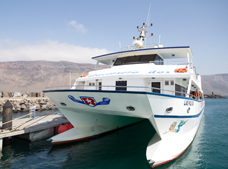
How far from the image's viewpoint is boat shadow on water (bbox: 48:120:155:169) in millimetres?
6859

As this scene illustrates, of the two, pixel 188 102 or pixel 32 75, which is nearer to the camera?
pixel 188 102

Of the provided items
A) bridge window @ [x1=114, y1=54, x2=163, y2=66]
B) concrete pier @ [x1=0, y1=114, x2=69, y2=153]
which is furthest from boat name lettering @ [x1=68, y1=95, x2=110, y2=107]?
bridge window @ [x1=114, y1=54, x2=163, y2=66]

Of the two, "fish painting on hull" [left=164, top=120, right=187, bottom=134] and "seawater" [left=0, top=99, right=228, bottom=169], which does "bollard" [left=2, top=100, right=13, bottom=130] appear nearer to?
"seawater" [left=0, top=99, right=228, bottom=169]

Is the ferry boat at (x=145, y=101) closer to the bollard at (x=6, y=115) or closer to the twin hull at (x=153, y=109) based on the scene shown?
the twin hull at (x=153, y=109)

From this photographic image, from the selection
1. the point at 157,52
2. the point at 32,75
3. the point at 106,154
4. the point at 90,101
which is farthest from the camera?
the point at 32,75

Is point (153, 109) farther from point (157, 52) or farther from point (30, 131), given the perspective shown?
point (30, 131)

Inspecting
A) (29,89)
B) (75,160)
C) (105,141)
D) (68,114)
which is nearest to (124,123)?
(105,141)

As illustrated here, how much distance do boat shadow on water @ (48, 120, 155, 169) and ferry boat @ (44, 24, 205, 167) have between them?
27.4 inches

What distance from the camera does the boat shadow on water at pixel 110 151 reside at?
6859 mm

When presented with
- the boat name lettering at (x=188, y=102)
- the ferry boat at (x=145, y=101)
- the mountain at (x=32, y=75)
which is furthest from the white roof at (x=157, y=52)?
the mountain at (x=32, y=75)

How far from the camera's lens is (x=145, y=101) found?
18.9 feet

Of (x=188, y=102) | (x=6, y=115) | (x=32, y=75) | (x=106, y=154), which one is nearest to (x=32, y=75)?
(x=32, y=75)

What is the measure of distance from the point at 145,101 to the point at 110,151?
392cm

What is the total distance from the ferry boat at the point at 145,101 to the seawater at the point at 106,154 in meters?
0.57
